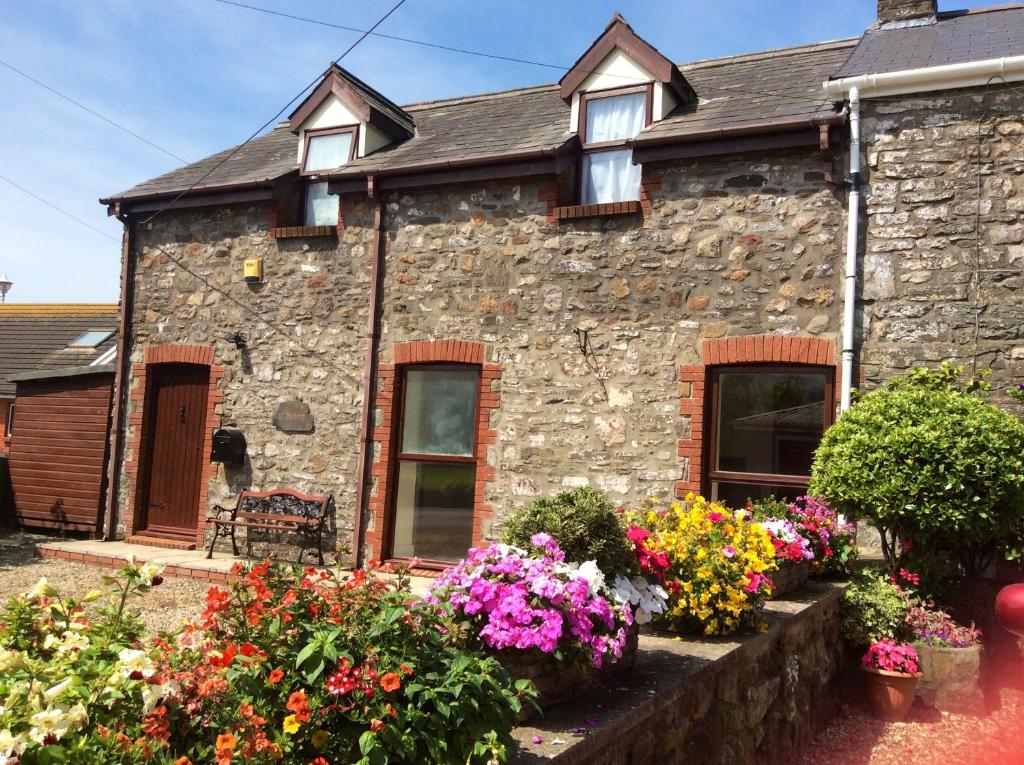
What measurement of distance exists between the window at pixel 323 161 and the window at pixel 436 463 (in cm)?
237

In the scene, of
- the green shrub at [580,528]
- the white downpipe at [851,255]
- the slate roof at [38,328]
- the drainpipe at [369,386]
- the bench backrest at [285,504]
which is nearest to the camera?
the green shrub at [580,528]

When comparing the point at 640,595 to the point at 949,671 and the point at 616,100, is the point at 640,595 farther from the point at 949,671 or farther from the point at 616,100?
the point at 616,100

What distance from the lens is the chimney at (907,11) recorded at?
9133 millimetres

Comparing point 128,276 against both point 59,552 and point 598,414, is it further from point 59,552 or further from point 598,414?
point 598,414

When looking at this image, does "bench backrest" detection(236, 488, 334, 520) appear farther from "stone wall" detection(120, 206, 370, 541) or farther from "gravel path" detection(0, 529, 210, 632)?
"gravel path" detection(0, 529, 210, 632)

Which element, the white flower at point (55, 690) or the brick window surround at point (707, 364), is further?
the brick window surround at point (707, 364)

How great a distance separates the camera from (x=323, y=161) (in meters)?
10.0

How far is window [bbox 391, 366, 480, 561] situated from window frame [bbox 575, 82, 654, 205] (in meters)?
2.32

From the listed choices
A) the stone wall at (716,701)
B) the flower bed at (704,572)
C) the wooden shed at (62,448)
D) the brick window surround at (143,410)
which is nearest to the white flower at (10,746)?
the stone wall at (716,701)

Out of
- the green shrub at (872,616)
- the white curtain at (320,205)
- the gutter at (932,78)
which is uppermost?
the gutter at (932,78)

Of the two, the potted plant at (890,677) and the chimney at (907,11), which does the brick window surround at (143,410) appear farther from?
the chimney at (907,11)

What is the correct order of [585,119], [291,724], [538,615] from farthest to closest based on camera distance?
[585,119]
[538,615]
[291,724]

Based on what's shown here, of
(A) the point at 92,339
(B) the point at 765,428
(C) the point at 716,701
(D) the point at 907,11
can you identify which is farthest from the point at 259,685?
(A) the point at 92,339

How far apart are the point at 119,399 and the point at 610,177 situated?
6.64 meters
